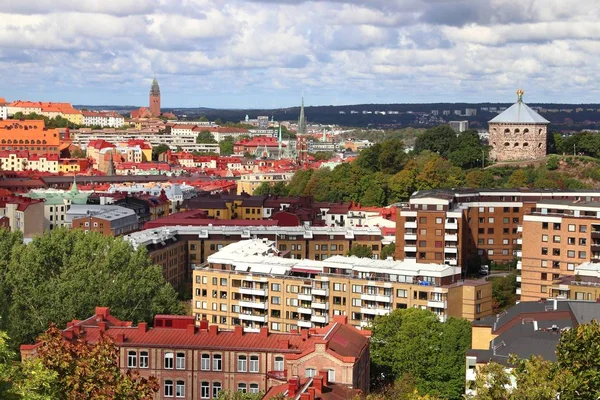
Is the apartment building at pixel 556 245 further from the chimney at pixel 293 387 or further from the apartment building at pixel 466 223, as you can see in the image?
the chimney at pixel 293 387

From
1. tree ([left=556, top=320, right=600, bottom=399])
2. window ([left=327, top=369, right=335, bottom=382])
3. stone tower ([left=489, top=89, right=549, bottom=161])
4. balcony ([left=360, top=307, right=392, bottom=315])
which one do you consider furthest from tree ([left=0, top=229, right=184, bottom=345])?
stone tower ([left=489, top=89, right=549, bottom=161])

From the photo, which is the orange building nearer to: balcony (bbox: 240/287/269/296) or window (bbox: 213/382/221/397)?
balcony (bbox: 240/287/269/296)

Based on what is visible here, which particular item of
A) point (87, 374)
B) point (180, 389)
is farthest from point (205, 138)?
point (87, 374)

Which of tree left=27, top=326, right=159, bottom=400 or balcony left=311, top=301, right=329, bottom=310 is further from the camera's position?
balcony left=311, top=301, right=329, bottom=310

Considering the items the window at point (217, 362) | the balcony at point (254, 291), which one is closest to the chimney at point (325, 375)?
the window at point (217, 362)

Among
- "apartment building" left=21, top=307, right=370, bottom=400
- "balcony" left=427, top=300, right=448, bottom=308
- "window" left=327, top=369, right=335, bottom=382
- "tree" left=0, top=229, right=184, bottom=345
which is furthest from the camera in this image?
"balcony" left=427, top=300, right=448, bottom=308

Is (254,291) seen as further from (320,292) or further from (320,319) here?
(320,319)
